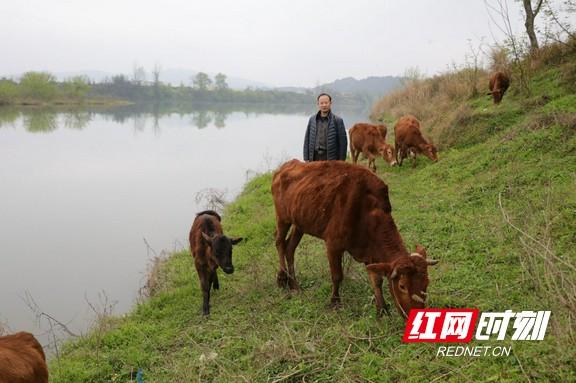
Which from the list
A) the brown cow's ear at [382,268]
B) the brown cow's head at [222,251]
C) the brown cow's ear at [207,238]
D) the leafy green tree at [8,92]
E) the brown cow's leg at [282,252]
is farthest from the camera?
the leafy green tree at [8,92]

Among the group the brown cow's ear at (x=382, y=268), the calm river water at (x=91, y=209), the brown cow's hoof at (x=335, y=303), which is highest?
the brown cow's ear at (x=382, y=268)

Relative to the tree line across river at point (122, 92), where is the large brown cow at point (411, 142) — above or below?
below

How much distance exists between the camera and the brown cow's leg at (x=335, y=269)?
4.98 metres

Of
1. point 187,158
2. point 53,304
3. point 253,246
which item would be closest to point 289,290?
point 253,246

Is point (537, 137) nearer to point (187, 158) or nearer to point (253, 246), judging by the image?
point (253, 246)

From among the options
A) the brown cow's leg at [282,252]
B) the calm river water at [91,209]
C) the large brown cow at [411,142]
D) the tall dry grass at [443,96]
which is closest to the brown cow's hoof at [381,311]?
the brown cow's leg at [282,252]

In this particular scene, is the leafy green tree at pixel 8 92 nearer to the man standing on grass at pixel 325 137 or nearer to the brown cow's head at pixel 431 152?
the brown cow's head at pixel 431 152

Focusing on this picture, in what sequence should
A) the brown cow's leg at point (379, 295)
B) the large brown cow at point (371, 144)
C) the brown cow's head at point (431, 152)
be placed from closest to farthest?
1. the brown cow's leg at point (379, 295)
2. the brown cow's head at point (431, 152)
3. the large brown cow at point (371, 144)

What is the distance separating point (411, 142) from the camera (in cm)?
1221

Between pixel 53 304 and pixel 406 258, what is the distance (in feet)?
21.1

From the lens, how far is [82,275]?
8.87 m

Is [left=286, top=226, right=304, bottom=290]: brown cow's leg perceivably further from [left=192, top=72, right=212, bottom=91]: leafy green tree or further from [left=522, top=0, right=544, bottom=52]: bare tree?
[left=192, top=72, right=212, bottom=91]: leafy green tree

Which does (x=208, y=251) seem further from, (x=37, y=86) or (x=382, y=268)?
(x=37, y=86)

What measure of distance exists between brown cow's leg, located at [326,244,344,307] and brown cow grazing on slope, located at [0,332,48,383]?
115 inches
